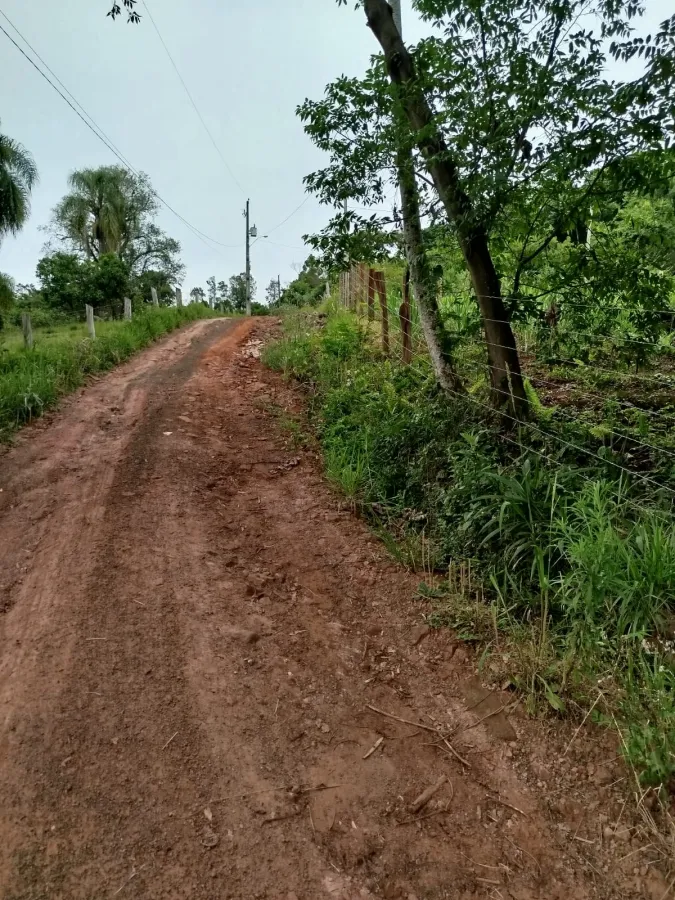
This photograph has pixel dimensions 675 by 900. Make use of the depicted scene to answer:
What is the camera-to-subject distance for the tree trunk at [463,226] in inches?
150

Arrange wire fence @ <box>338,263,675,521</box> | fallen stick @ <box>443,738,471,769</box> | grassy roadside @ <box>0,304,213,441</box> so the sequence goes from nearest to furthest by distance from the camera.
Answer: fallen stick @ <box>443,738,471,769</box>
wire fence @ <box>338,263,675,521</box>
grassy roadside @ <box>0,304,213,441</box>

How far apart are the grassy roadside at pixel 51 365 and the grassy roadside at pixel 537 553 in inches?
164

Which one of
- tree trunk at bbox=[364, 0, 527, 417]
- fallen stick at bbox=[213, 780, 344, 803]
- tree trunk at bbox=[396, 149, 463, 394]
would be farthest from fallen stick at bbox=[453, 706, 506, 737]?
tree trunk at bbox=[396, 149, 463, 394]

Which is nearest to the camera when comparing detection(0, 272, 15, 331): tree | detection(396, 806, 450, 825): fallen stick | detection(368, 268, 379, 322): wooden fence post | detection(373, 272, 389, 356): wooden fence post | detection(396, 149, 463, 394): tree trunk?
detection(396, 806, 450, 825): fallen stick

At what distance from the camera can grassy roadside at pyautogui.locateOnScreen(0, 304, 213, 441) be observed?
668 centimetres

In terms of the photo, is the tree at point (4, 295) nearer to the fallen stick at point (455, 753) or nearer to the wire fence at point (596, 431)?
the wire fence at point (596, 431)

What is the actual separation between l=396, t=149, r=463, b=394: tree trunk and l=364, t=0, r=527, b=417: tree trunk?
2.01ft

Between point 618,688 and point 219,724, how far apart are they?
1826mm

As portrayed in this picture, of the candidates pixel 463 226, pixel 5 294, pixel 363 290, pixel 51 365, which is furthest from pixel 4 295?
pixel 463 226

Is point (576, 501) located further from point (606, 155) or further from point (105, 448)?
point (105, 448)

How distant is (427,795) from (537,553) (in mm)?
1376

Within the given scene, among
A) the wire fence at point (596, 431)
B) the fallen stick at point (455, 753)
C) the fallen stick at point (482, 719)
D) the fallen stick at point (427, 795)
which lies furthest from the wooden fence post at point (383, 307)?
the fallen stick at point (427, 795)

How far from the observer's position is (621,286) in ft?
12.2

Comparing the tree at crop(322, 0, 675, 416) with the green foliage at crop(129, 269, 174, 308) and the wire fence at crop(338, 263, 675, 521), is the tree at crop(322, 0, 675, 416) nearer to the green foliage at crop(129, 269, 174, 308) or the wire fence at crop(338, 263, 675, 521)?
the wire fence at crop(338, 263, 675, 521)
